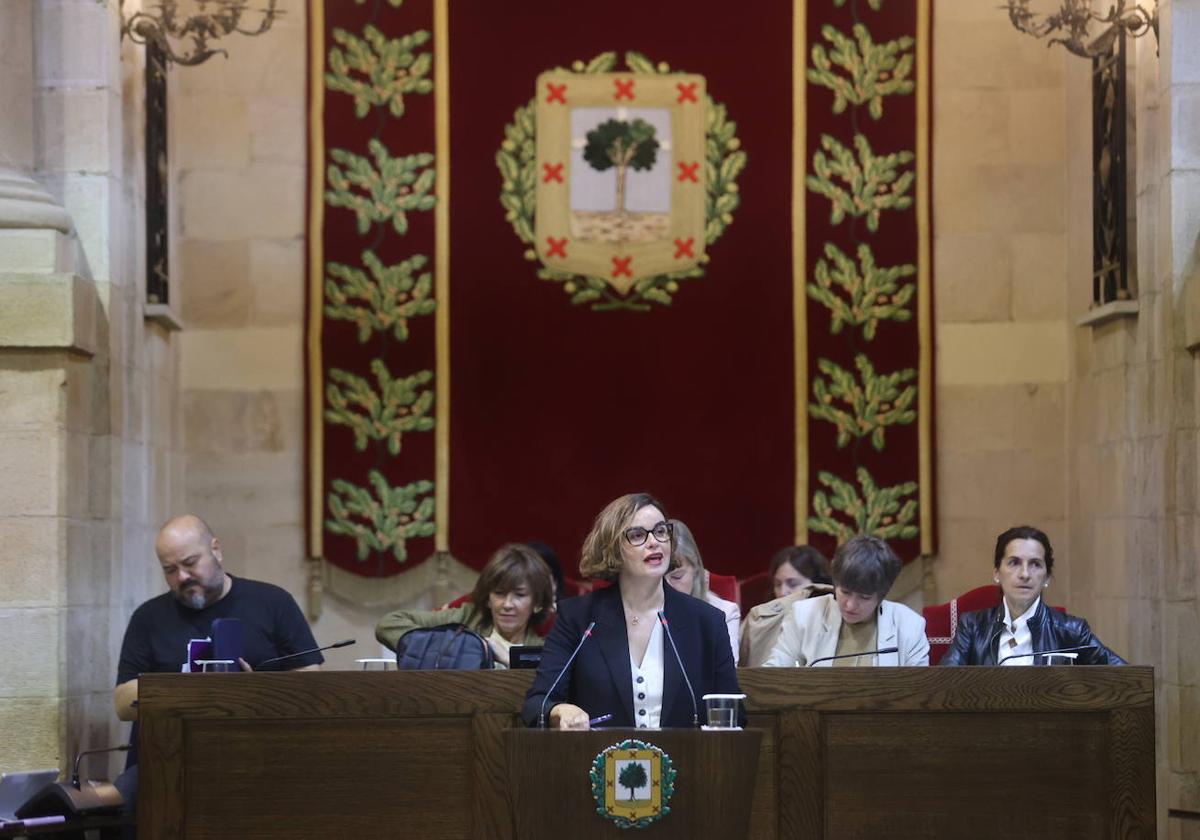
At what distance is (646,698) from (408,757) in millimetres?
1077

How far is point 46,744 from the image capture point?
5.92 metres

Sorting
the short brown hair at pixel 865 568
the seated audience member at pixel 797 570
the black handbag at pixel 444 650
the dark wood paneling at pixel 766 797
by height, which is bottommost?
the dark wood paneling at pixel 766 797

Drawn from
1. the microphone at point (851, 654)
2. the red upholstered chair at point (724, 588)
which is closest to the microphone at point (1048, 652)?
the microphone at point (851, 654)

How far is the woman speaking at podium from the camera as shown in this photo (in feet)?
13.3

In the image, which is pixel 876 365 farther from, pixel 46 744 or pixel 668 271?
pixel 46 744

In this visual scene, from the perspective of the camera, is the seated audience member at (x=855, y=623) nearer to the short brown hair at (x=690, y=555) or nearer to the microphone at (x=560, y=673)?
the short brown hair at (x=690, y=555)

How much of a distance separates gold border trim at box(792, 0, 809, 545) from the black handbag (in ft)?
9.02

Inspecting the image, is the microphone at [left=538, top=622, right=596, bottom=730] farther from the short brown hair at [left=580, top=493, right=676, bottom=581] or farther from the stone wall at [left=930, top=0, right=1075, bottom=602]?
the stone wall at [left=930, top=0, right=1075, bottom=602]

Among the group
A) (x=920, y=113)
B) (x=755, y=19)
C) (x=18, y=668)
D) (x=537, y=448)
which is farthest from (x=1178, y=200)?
(x=18, y=668)

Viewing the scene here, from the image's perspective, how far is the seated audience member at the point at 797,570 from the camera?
6.54 meters

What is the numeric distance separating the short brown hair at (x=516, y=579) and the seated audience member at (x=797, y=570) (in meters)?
1.34

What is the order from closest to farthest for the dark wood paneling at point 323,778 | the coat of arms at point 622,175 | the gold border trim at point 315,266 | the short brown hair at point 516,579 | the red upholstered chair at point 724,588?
the dark wood paneling at point 323,778 → the short brown hair at point 516,579 → the red upholstered chair at point 724,588 → the gold border trim at point 315,266 → the coat of arms at point 622,175

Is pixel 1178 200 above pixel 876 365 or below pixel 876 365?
above

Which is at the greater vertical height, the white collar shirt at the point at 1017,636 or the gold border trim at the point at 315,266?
the gold border trim at the point at 315,266
